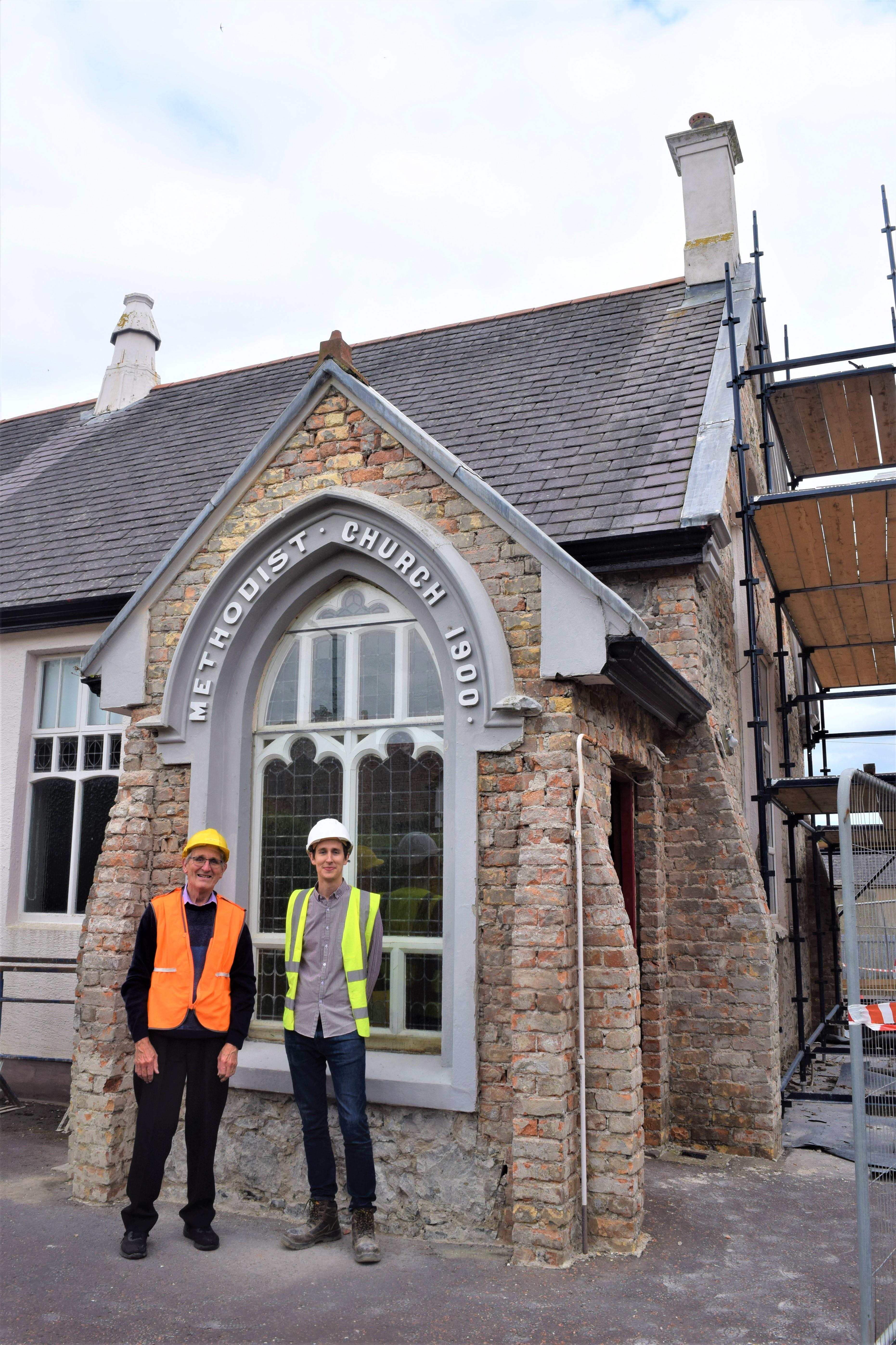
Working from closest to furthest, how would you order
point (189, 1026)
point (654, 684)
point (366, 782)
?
point (189, 1026), point (366, 782), point (654, 684)

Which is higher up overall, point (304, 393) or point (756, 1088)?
point (304, 393)

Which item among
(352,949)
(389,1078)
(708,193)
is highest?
(708,193)

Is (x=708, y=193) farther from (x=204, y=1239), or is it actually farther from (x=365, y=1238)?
(x=204, y=1239)

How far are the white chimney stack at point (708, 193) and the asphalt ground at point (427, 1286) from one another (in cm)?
939

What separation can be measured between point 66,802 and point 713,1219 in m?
7.06

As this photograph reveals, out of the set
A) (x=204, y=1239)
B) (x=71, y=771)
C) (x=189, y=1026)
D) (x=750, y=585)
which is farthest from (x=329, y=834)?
(x=71, y=771)

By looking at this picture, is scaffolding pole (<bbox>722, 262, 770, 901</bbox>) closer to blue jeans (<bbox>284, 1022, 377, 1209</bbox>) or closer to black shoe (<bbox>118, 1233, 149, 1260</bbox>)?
blue jeans (<bbox>284, 1022, 377, 1209</bbox>)

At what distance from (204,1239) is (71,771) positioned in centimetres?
572

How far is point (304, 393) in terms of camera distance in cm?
667

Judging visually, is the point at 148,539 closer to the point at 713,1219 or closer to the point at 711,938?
the point at 711,938

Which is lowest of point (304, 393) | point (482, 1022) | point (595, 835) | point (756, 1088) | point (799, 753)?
point (756, 1088)

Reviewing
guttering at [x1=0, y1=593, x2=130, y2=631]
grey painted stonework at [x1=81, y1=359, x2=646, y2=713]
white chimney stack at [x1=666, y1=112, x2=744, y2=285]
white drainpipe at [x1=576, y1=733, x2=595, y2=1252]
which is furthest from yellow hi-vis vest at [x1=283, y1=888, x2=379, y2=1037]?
white chimney stack at [x1=666, y1=112, x2=744, y2=285]

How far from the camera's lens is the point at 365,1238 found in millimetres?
5195

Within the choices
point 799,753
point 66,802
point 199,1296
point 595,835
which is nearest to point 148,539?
point 66,802
